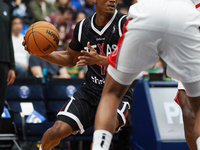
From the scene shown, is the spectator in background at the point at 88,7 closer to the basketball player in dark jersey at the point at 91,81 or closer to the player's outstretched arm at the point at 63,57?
the player's outstretched arm at the point at 63,57

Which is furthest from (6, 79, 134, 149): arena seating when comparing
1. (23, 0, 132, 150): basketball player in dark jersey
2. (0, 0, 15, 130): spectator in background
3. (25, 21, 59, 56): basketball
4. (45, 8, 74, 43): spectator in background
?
(45, 8, 74, 43): spectator in background

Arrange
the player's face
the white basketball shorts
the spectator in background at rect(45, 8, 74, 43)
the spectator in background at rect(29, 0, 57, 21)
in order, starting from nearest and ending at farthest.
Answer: the white basketball shorts, the player's face, the spectator in background at rect(45, 8, 74, 43), the spectator in background at rect(29, 0, 57, 21)

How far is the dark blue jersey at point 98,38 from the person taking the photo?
3512 mm

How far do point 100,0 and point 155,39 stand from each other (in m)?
1.39

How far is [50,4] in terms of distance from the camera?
10.1 m

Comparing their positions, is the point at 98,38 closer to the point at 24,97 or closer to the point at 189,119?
the point at 189,119

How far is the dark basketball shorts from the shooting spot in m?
3.38

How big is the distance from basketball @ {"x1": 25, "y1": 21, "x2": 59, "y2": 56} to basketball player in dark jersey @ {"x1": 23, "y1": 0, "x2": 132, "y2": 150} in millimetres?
253

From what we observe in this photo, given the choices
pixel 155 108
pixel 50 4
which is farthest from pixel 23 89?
pixel 50 4

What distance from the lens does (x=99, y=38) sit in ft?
11.7

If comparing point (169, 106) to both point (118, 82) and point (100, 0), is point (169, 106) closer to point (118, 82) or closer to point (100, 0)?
point (100, 0)

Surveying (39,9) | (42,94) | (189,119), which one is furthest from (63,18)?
(189,119)

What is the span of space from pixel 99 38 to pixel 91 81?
493 millimetres

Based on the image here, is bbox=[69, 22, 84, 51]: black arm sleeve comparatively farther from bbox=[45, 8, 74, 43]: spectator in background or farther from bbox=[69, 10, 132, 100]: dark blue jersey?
bbox=[45, 8, 74, 43]: spectator in background
